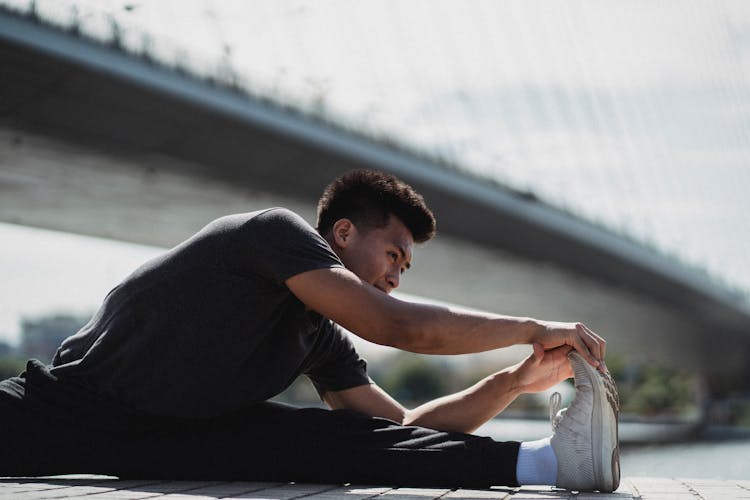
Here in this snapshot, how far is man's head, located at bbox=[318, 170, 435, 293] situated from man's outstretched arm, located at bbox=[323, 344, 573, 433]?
494mm

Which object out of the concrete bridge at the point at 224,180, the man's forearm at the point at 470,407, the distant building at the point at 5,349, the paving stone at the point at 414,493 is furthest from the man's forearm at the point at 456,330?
the distant building at the point at 5,349

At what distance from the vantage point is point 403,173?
19.2 metres

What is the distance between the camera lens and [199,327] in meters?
3.42

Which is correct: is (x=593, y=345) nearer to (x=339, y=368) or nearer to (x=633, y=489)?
(x=633, y=489)

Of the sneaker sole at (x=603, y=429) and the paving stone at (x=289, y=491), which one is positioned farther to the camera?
the sneaker sole at (x=603, y=429)

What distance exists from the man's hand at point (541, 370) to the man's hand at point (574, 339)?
72 millimetres

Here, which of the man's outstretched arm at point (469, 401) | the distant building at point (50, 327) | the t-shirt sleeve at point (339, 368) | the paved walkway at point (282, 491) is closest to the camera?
the paved walkway at point (282, 491)

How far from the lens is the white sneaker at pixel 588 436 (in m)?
3.33

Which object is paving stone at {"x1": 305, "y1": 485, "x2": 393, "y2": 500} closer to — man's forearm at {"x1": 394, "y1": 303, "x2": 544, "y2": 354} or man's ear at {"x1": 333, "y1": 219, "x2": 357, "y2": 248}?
man's forearm at {"x1": 394, "y1": 303, "x2": 544, "y2": 354}

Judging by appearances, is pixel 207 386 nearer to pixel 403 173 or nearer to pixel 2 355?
pixel 403 173

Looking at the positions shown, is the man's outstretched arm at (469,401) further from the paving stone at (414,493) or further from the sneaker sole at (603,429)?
the paving stone at (414,493)

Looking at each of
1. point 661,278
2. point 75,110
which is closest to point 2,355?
point 661,278

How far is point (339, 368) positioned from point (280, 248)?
0.91m

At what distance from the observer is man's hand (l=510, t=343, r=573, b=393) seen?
3.56 meters
